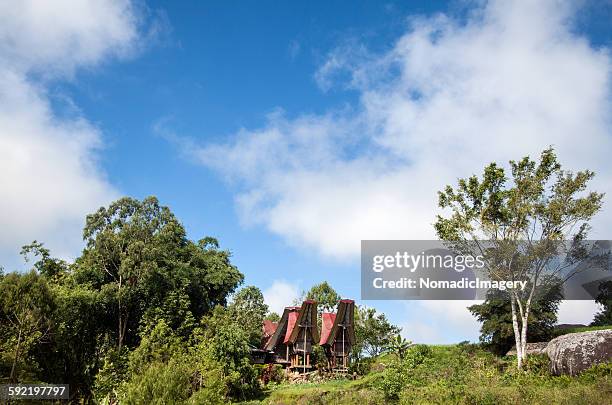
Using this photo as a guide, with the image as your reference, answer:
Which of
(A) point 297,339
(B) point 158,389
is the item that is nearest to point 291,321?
(A) point 297,339

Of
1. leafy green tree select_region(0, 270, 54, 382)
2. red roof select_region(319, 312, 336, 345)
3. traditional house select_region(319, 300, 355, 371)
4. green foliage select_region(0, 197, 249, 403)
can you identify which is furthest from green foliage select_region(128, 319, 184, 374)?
red roof select_region(319, 312, 336, 345)

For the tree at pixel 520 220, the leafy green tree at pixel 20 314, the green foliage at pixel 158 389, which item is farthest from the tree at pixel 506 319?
the leafy green tree at pixel 20 314

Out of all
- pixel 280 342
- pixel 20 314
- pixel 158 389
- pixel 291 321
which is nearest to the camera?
pixel 158 389

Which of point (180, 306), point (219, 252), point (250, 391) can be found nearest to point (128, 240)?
point (180, 306)

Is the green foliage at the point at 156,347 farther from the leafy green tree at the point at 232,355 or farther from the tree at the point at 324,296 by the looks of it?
the tree at the point at 324,296

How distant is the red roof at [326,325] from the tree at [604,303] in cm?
1601

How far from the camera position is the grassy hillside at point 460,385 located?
627 inches

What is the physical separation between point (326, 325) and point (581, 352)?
62.9 feet

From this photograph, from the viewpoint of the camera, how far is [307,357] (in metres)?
32.8

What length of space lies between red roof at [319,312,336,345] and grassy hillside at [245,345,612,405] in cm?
498

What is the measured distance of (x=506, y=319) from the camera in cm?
2753

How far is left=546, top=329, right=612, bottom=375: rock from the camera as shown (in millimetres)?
19391

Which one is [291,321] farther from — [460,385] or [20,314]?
[20,314]

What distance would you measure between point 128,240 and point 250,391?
33.3 ft
